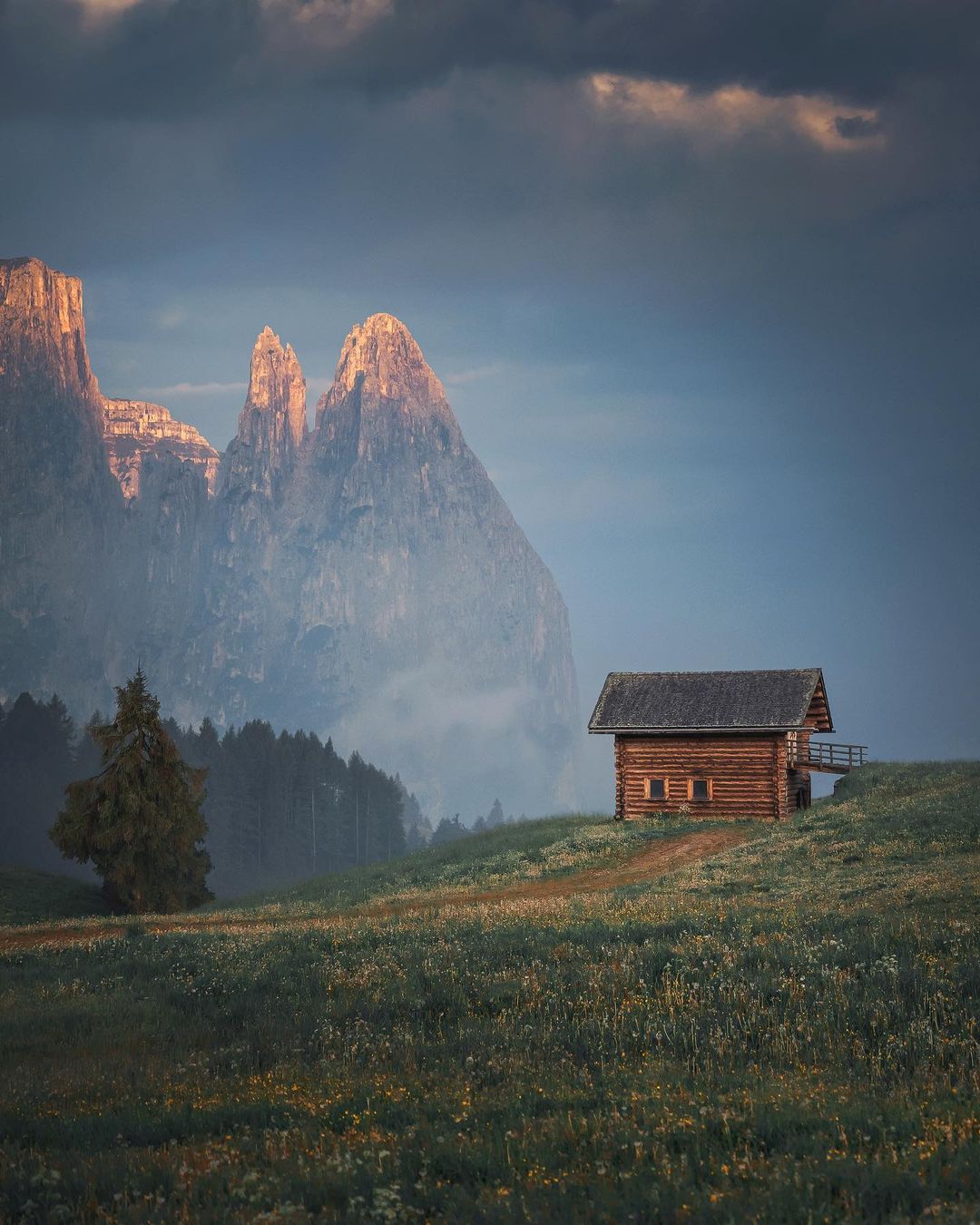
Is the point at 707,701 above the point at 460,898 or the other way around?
above

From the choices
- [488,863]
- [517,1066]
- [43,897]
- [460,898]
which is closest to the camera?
[517,1066]

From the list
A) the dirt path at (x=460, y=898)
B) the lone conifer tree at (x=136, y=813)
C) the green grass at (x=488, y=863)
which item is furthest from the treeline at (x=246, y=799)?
the dirt path at (x=460, y=898)

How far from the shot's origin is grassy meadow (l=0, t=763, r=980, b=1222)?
30.1 ft

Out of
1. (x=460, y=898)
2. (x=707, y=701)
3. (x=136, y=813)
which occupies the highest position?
(x=707, y=701)

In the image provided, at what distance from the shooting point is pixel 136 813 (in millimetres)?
49688

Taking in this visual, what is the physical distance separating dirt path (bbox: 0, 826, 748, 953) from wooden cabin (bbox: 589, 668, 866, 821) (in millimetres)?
4304

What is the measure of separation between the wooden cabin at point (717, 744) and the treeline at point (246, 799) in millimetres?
69503

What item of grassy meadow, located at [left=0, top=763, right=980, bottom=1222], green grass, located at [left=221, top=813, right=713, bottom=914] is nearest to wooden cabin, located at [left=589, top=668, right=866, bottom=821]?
green grass, located at [left=221, top=813, right=713, bottom=914]

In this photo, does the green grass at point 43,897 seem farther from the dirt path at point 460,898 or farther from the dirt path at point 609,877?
the dirt path at point 609,877

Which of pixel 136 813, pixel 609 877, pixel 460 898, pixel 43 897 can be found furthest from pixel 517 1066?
pixel 43 897

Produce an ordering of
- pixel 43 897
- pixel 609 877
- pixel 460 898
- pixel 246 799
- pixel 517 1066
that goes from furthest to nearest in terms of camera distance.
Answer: pixel 246 799, pixel 43 897, pixel 609 877, pixel 460 898, pixel 517 1066

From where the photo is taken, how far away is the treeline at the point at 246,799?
116 metres

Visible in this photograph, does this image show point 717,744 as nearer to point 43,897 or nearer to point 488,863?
point 488,863

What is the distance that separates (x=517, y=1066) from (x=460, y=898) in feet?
85.9
